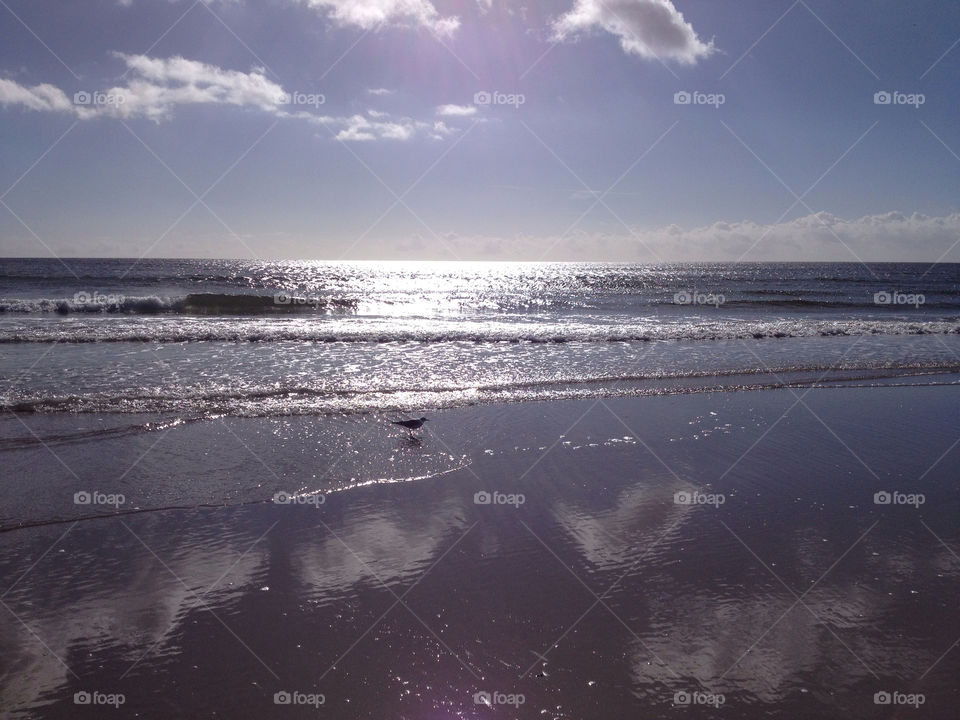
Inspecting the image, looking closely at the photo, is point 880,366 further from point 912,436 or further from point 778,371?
point 912,436

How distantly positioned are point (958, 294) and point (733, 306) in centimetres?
2700
